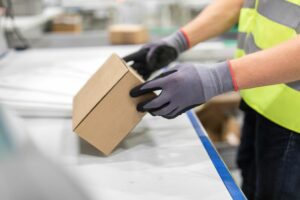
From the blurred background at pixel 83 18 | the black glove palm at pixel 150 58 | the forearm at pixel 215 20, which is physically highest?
the forearm at pixel 215 20

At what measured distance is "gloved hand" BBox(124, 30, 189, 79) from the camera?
133cm

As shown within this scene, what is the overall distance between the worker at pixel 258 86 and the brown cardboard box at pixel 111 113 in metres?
0.03

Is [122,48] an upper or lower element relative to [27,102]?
lower

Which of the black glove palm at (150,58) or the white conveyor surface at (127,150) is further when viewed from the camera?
the black glove palm at (150,58)

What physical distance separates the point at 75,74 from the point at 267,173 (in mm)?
833

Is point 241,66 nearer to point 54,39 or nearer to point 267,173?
point 267,173

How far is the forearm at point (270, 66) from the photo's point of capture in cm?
87

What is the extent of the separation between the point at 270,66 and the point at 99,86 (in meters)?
0.46

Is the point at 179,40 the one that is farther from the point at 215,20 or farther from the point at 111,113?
the point at 111,113

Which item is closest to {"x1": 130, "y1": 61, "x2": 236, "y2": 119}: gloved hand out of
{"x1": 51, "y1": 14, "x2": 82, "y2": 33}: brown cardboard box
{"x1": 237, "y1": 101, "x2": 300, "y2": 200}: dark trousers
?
{"x1": 237, "y1": 101, "x2": 300, "y2": 200}: dark trousers

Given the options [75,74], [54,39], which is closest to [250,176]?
[75,74]

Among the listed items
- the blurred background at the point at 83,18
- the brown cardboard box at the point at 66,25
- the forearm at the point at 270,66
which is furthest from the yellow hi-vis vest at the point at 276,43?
the brown cardboard box at the point at 66,25

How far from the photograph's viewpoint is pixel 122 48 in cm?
211

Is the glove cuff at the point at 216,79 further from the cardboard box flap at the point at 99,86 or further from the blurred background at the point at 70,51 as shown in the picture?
the blurred background at the point at 70,51
